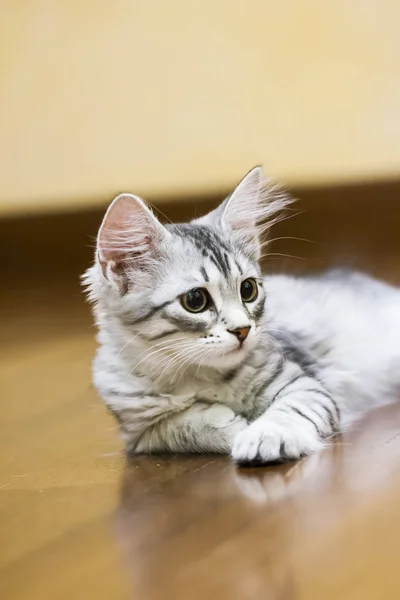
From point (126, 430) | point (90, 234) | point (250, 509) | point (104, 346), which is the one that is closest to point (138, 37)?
point (90, 234)

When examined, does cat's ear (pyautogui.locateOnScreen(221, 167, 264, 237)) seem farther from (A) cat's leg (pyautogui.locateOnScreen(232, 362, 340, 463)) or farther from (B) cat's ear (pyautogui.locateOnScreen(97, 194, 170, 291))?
(A) cat's leg (pyautogui.locateOnScreen(232, 362, 340, 463))

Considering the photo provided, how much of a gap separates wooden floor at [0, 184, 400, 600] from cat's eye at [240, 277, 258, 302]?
0.26 meters

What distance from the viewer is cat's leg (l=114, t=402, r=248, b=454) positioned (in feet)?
3.48

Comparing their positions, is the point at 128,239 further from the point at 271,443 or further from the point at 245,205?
the point at 271,443

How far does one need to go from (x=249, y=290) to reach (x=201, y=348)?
0.16 m

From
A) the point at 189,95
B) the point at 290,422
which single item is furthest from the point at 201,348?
the point at 189,95

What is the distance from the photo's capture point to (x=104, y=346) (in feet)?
3.97

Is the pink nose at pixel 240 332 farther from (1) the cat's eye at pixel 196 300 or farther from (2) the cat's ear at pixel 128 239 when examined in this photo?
(2) the cat's ear at pixel 128 239

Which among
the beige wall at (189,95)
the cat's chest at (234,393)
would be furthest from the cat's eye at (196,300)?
the beige wall at (189,95)

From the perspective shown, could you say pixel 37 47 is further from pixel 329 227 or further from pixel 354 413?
pixel 354 413

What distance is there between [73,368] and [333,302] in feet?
2.20

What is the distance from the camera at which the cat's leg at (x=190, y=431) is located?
3.48 ft

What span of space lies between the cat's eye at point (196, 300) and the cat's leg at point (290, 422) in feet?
0.61

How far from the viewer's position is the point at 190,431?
3.56 ft
